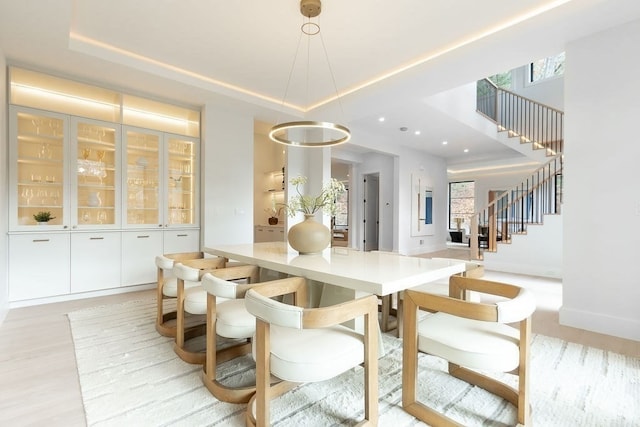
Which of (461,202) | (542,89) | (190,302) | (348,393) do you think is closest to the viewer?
(348,393)

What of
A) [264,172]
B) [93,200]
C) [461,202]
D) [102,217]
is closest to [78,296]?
[102,217]

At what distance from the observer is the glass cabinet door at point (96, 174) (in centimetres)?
391

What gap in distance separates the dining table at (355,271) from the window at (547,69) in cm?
979

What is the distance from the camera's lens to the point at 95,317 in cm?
311

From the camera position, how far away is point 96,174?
4.07m

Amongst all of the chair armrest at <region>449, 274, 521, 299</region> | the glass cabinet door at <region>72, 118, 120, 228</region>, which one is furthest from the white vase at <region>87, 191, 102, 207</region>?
the chair armrest at <region>449, 274, 521, 299</region>

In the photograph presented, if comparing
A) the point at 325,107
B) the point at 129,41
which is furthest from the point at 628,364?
the point at 129,41

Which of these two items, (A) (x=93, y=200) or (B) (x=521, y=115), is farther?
(B) (x=521, y=115)

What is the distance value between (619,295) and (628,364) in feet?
2.66

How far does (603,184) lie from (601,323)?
4.17 feet

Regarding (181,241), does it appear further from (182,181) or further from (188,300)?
(188,300)

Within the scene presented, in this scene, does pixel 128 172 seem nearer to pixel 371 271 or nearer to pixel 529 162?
pixel 371 271

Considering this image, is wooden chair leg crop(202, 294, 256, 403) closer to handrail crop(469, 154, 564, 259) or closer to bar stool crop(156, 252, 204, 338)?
bar stool crop(156, 252, 204, 338)

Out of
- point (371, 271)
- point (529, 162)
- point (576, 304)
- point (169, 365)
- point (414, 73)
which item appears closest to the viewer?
point (371, 271)
